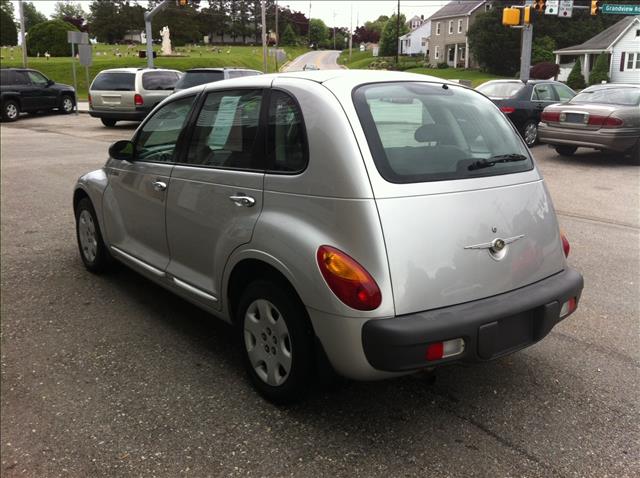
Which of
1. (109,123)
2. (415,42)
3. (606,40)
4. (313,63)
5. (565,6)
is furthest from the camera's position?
(415,42)

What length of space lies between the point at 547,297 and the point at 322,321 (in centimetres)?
114

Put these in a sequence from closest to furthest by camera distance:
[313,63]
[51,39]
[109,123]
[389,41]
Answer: [109,123] → [51,39] → [313,63] → [389,41]

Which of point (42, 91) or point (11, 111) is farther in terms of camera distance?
point (42, 91)

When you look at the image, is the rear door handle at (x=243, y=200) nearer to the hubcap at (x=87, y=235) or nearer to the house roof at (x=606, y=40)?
the hubcap at (x=87, y=235)

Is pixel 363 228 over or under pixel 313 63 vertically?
under

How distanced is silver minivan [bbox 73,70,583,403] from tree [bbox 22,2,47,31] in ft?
391

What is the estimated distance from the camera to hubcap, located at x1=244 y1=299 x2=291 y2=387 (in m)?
3.07

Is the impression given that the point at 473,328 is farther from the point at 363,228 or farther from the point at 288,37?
the point at 288,37

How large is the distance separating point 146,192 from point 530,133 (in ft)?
39.0

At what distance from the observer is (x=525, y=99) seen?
45.7 ft

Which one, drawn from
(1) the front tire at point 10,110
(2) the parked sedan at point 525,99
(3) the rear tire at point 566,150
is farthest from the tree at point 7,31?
(3) the rear tire at point 566,150

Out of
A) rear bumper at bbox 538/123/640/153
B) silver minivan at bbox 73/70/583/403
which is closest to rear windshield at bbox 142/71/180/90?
rear bumper at bbox 538/123/640/153

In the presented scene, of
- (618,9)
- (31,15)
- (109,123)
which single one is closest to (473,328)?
(109,123)

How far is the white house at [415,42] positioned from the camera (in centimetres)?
9088
